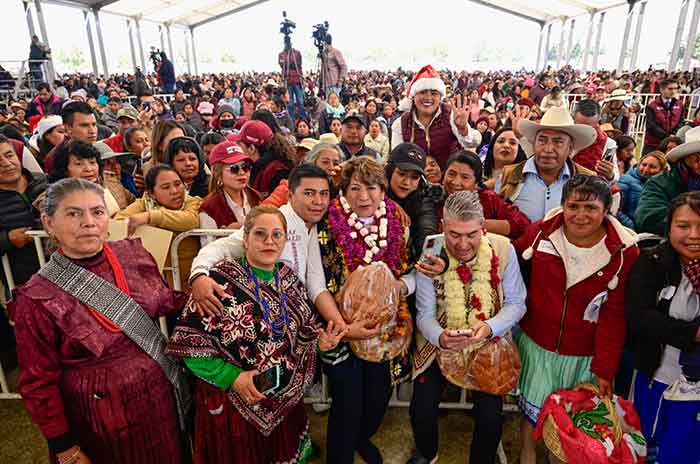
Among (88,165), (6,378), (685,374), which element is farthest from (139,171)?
(685,374)

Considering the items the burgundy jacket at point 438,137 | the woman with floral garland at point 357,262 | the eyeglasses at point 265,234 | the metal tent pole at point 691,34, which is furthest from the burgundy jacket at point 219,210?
the metal tent pole at point 691,34

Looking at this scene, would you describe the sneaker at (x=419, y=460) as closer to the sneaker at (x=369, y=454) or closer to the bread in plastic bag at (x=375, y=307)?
the sneaker at (x=369, y=454)

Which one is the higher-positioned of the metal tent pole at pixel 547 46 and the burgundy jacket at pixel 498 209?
the metal tent pole at pixel 547 46

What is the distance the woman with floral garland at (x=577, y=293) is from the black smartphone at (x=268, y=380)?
1.42m

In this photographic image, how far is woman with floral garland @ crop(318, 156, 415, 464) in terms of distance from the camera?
2348 millimetres

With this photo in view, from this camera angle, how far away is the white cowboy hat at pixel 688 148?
8.59 ft

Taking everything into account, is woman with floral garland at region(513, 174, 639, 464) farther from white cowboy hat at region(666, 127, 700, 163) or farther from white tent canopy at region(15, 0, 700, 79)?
white tent canopy at region(15, 0, 700, 79)

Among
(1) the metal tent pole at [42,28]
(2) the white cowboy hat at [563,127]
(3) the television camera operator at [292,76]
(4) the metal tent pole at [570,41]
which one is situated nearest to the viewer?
(2) the white cowboy hat at [563,127]

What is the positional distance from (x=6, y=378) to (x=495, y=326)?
362 centimetres

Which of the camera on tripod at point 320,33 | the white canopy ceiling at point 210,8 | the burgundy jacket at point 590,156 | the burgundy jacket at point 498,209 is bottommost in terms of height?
the burgundy jacket at point 498,209

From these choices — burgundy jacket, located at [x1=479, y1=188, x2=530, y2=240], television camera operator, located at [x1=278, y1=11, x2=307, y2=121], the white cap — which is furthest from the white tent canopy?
burgundy jacket, located at [x1=479, y1=188, x2=530, y2=240]

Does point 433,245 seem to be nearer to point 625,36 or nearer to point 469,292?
point 469,292

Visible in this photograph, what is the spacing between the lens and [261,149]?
396 cm

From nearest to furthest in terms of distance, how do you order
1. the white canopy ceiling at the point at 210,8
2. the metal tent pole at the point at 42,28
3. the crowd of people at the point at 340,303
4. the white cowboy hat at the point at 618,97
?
the crowd of people at the point at 340,303 → the white cowboy hat at the point at 618,97 → the metal tent pole at the point at 42,28 → the white canopy ceiling at the point at 210,8
